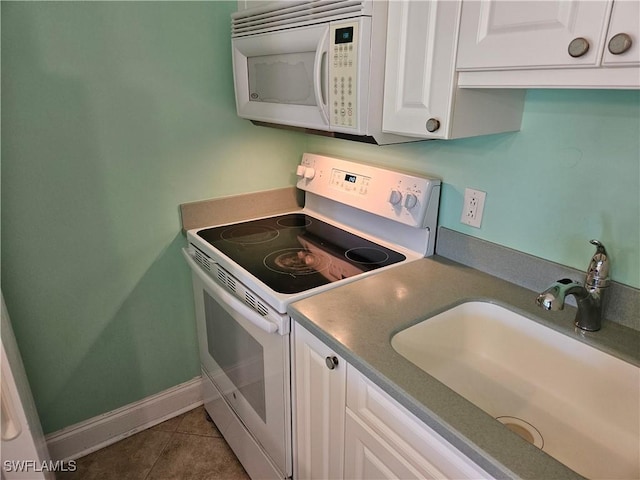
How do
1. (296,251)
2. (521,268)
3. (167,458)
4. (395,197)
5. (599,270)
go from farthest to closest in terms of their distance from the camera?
1. (167,458)
2. (296,251)
3. (395,197)
4. (521,268)
5. (599,270)

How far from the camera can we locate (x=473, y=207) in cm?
139

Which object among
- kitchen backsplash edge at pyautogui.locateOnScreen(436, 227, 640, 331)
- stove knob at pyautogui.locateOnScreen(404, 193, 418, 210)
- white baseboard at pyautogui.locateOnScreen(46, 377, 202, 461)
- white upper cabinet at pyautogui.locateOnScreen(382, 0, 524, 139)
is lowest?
white baseboard at pyautogui.locateOnScreen(46, 377, 202, 461)

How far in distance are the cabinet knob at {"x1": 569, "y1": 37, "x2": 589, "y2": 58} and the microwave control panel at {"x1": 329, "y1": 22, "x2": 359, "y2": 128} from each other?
1.79 feet

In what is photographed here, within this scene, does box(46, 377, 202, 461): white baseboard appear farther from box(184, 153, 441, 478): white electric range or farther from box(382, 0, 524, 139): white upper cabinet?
box(382, 0, 524, 139): white upper cabinet

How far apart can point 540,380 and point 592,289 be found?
0.29 meters

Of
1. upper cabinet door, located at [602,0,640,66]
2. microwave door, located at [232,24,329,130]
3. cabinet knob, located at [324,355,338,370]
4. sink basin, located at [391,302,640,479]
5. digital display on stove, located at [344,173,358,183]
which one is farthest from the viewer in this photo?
digital display on stove, located at [344,173,358,183]

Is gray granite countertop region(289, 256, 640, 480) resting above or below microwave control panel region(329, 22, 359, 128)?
below

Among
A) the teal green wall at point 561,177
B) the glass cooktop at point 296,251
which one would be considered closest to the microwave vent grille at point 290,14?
the teal green wall at point 561,177

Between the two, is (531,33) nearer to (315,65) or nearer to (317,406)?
(315,65)

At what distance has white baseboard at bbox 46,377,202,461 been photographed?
A: 1.78 m

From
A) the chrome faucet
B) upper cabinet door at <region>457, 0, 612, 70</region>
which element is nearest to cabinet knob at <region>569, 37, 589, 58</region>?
upper cabinet door at <region>457, 0, 612, 70</region>

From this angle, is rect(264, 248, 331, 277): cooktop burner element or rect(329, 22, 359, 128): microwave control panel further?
rect(264, 248, 331, 277): cooktop burner element

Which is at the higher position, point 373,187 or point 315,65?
point 315,65

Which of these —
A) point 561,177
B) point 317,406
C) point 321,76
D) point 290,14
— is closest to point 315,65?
point 321,76
